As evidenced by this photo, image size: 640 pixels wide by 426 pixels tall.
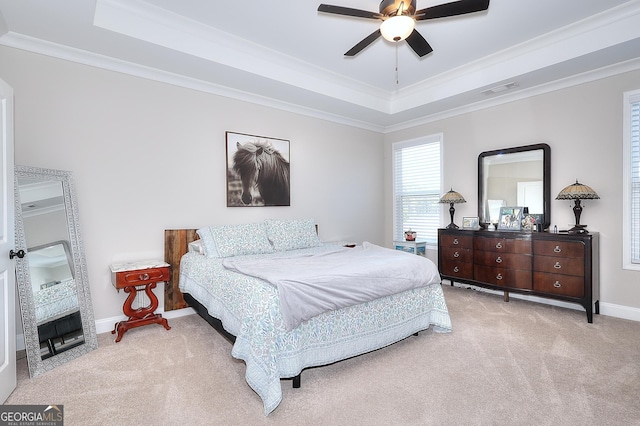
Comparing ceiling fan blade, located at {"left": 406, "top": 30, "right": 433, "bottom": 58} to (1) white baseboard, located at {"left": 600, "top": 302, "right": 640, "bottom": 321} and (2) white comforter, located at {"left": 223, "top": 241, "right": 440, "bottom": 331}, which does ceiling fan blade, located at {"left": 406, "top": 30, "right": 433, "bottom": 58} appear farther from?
(1) white baseboard, located at {"left": 600, "top": 302, "right": 640, "bottom": 321}

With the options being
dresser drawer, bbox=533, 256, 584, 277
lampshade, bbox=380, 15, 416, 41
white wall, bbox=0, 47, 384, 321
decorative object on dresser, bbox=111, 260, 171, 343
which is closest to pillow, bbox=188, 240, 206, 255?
white wall, bbox=0, 47, 384, 321

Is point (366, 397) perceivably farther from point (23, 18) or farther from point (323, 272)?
point (23, 18)

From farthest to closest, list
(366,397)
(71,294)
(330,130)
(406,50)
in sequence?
(330,130)
(406,50)
(71,294)
(366,397)

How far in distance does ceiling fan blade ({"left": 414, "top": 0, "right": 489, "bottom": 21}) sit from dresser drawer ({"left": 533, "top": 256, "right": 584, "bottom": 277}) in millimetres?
2792

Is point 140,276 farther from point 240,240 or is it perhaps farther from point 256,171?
point 256,171

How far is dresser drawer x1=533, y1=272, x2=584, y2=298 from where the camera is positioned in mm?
3446

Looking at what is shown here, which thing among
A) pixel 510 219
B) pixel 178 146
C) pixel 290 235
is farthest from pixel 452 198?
pixel 178 146

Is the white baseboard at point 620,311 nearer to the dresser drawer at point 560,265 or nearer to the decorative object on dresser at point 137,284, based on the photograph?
the dresser drawer at point 560,265

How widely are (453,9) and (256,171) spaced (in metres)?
2.91

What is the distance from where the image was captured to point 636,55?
3.29m

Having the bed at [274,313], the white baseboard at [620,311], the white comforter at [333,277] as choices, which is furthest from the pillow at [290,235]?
the white baseboard at [620,311]

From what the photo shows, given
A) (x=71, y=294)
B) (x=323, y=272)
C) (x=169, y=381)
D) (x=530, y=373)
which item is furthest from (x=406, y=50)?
(x=71, y=294)

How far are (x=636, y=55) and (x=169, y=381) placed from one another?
5257mm

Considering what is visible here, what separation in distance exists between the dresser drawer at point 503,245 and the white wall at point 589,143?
61cm
